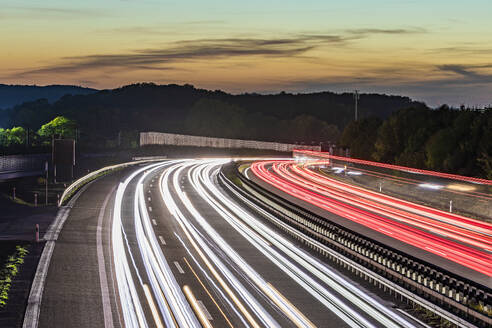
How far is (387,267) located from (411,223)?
67.1ft

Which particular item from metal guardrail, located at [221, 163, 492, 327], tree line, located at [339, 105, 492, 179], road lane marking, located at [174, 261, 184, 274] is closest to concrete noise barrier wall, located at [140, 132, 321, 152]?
tree line, located at [339, 105, 492, 179]

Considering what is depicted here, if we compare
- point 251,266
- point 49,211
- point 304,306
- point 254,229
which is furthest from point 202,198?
point 304,306

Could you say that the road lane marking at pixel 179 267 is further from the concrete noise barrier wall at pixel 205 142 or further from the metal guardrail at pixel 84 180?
the concrete noise barrier wall at pixel 205 142

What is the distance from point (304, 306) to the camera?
2155cm

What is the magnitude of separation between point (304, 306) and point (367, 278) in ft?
15.9

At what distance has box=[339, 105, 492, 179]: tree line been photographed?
75.2m

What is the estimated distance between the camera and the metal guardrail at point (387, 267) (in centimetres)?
1928

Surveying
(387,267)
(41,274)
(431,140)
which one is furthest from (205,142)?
(387,267)

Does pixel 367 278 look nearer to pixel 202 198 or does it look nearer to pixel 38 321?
pixel 38 321

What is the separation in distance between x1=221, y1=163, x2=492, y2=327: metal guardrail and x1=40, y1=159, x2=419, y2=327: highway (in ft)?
2.36

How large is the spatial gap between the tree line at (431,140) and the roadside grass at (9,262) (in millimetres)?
46352

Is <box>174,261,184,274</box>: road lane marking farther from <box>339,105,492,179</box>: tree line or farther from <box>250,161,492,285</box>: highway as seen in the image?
<box>339,105,492,179</box>: tree line

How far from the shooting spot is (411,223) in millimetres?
44062

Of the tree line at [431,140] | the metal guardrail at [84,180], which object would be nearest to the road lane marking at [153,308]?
the metal guardrail at [84,180]
